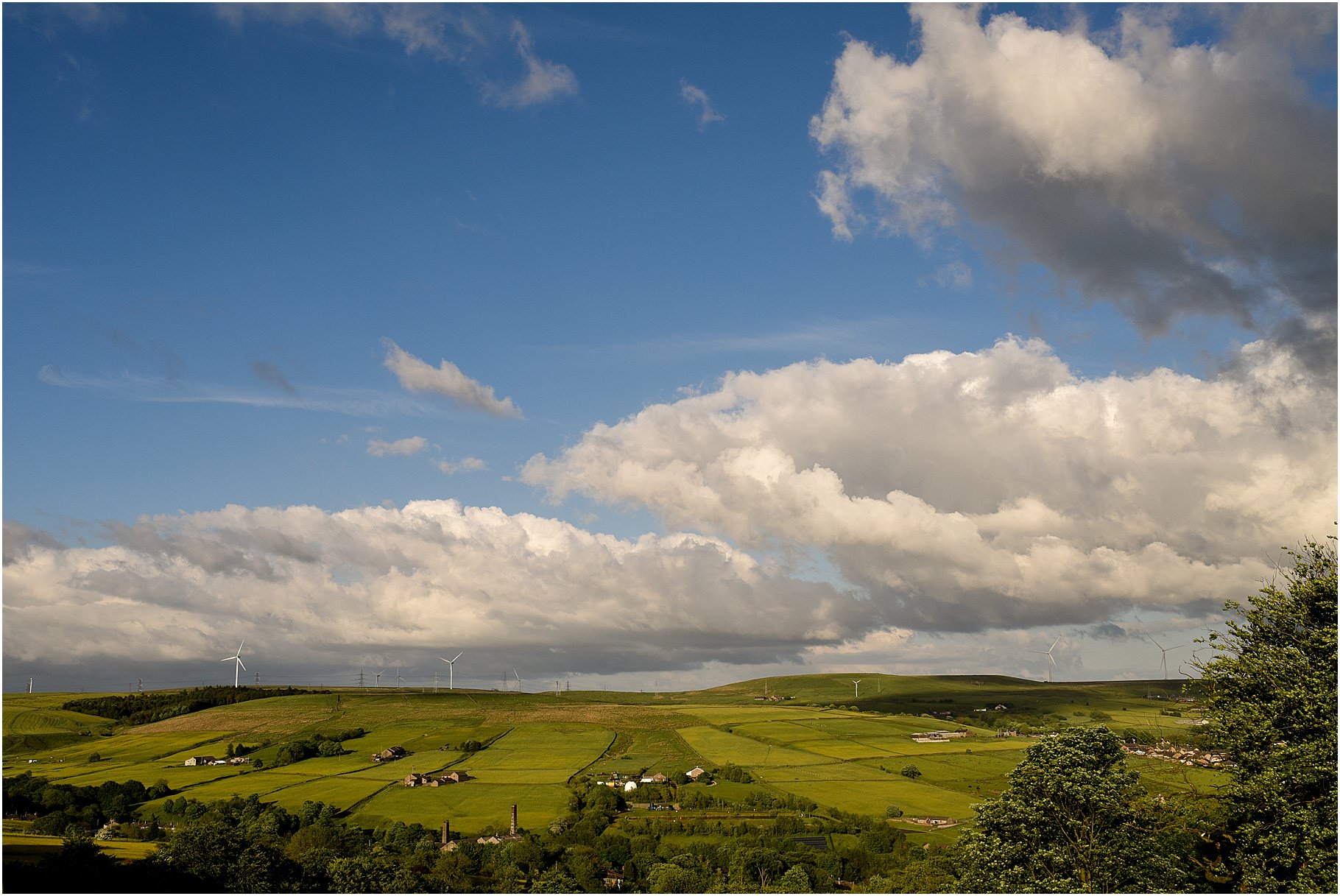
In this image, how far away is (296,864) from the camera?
359 feet

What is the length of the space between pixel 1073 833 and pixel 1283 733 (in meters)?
14.1

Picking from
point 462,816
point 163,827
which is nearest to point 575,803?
point 462,816

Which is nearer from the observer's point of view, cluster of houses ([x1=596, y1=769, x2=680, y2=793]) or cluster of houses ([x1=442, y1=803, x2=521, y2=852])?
cluster of houses ([x1=442, y1=803, x2=521, y2=852])

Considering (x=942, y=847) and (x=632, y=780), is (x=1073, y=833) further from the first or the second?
(x=632, y=780)

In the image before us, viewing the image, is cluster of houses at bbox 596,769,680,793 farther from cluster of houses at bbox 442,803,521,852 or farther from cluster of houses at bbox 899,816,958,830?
cluster of houses at bbox 899,816,958,830

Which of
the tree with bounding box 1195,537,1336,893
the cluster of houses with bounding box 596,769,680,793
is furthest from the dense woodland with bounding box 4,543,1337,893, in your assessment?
the cluster of houses with bounding box 596,769,680,793

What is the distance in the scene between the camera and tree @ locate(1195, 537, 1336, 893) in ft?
146

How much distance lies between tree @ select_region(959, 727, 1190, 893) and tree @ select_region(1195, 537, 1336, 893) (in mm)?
4202

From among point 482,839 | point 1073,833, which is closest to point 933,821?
point 482,839

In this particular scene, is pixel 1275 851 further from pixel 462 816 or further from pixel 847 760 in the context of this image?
pixel 847 760

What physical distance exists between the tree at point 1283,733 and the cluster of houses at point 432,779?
149m

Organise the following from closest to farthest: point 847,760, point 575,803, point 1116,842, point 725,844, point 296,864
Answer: point 1116,842 → point 296,864 → point 725,844 → point 575,803 → point 847,760

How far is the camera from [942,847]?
11738 centimetres

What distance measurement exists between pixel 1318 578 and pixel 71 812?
179 meters
